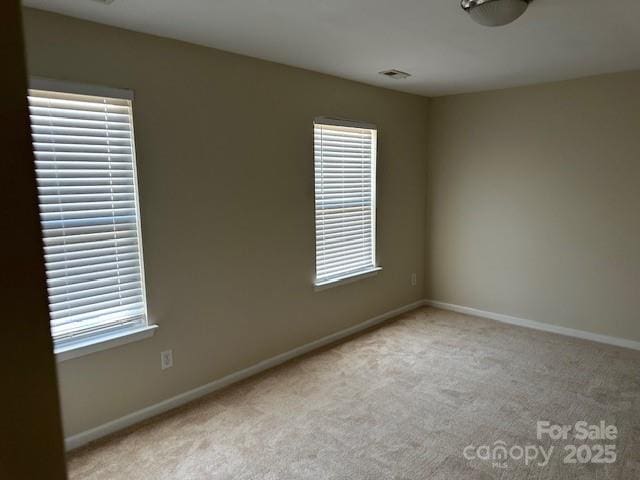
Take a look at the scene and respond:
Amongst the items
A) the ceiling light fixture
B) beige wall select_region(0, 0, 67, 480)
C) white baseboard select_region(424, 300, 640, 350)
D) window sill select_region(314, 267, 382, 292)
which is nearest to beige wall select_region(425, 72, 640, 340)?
white baseboard select_region(424, 300, 640, 350)

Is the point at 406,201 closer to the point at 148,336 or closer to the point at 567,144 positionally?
the point at 567,144

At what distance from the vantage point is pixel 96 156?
239 centimetres

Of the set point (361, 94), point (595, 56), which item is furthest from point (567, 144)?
point (361, 94)

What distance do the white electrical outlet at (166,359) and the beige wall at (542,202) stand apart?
3237 millimetres

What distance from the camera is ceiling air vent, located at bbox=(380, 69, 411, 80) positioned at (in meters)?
3.54

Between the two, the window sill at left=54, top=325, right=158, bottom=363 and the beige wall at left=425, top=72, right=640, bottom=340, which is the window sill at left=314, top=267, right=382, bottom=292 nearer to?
the beige wall at left=425, top=72, right=640, bottom=340

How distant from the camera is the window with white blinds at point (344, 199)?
148 inches

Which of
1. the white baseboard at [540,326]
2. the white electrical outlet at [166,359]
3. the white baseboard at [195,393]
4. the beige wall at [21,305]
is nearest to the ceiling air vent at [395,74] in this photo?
the white baseboard at [195,393]

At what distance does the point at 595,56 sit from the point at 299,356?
321 centimetres

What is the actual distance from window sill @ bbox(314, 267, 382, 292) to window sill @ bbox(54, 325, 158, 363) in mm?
1509

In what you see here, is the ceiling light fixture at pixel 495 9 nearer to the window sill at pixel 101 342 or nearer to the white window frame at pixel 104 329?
the white window frame at pixel 104 329

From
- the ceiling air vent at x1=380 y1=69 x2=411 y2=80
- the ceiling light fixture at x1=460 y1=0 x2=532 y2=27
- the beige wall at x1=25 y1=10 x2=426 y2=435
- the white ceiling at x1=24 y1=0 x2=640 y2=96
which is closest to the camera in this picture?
the ceiling light fixture at x1=460 y1=0 x2=532 y2=27

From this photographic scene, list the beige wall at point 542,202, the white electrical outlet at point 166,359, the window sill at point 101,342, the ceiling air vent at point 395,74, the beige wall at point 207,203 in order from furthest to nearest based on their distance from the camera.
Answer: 1. the beige wall at point 542,202
2. the ceiling air vent at point 395,74
3. the white electrical outlet at point 166,359
4. the beige wall at point 207,203
5. the window sill at point 101,342

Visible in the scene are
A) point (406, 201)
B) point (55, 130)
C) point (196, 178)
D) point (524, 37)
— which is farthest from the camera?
point (406, 201)
